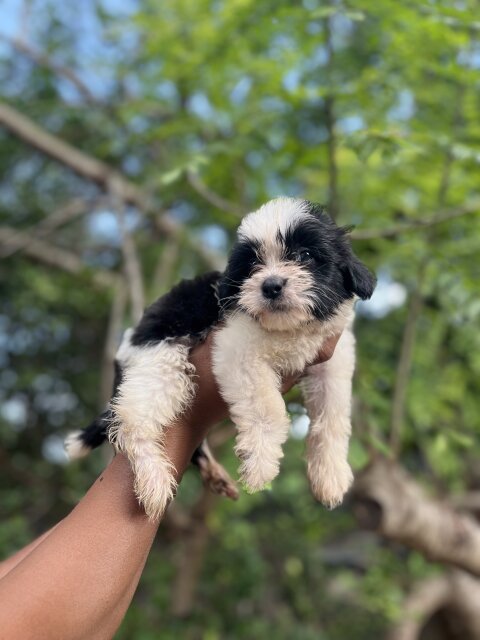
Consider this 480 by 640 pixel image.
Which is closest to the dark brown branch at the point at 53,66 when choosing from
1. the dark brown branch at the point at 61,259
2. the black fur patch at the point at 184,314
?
the dark brown branch at the point at 61,259

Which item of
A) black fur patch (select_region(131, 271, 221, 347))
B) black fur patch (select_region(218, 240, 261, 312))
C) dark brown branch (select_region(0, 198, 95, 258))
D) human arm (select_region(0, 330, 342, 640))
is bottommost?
dark brown branch (select_region(0, 198, 95, 258))

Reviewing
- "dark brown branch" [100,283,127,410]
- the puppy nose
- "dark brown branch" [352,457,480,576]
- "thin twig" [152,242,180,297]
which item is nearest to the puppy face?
the puppy nose

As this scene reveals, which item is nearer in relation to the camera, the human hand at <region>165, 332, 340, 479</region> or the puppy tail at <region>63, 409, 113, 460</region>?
the human hand at <region>165, 332, 340, 479</region>

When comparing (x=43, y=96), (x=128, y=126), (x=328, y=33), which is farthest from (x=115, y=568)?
(x=43, y=96)

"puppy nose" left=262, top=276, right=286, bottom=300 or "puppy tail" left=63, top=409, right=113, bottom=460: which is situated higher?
"puppy nose" left=262, top=276, right=286, bottom=300

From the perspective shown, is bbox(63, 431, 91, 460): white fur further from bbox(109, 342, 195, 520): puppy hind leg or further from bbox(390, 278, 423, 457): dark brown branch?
bbox(390, 278, 423, 457): dark brown branch

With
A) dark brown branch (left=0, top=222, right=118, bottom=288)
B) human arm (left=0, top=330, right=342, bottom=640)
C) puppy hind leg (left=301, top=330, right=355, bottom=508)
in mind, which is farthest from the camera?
dark brown branch (left=0, top=222, right=118, bottom=288)

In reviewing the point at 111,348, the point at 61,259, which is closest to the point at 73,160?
the point at 61,259
